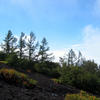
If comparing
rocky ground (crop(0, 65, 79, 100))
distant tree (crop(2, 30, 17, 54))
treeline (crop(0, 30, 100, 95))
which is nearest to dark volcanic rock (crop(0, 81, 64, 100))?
rocky ground (crop(0, 65, 79, 100))

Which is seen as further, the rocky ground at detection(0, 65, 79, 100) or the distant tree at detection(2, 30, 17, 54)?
the distant tree at detection(2, 30, 17, 54)

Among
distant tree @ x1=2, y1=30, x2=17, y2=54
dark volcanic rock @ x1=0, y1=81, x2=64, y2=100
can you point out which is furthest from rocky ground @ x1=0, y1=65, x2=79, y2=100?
distant tree @ x1=2, y1=30, x2=17, y2=54

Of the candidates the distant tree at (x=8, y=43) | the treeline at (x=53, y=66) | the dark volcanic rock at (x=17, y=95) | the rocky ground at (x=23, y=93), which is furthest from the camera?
the distant tree at (x=8, y=43)

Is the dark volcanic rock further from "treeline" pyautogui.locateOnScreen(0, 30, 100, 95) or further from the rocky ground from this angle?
"treeline" pyautogui.locateOnScreen(0, 30, 100, 95)

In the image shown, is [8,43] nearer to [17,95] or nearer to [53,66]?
[53,66]

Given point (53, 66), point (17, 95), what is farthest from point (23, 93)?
point (53, 66)

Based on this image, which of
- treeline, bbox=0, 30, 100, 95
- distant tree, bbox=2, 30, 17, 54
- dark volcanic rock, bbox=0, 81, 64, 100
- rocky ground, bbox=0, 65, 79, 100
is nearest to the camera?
dark volcanic rock, bbox=0, 81, 64, 100

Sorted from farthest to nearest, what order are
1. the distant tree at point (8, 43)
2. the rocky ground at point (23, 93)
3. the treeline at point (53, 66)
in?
the distant tree at point (8, 43)
the treeline at point (53, 66)
the rocky ground at point (23, 93)

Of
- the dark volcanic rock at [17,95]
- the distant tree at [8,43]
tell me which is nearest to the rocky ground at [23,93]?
the dark volcanic rock at [17,95]

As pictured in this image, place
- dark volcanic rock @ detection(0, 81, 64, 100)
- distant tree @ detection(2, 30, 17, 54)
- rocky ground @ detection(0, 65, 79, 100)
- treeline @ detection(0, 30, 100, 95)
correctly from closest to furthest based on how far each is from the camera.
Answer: dark volcanic rock @ detection(0, 81, 64, 100) → rocky ground @ detection(0, 65, 79, 100) → treeline @ detection(0, 30, 100, 95) → distant tree @ detection(2, 30, 17, 54)

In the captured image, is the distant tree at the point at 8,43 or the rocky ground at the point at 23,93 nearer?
the rocky ground at the point at 23,93

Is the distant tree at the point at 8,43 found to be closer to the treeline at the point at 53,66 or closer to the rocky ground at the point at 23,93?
the treeline at the point at 53,66

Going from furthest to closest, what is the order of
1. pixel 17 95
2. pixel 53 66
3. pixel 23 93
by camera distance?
pixel 53 66
pixel 23 93
pixel 17 95

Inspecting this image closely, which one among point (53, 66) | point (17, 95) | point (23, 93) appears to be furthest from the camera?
point (53, 66)
